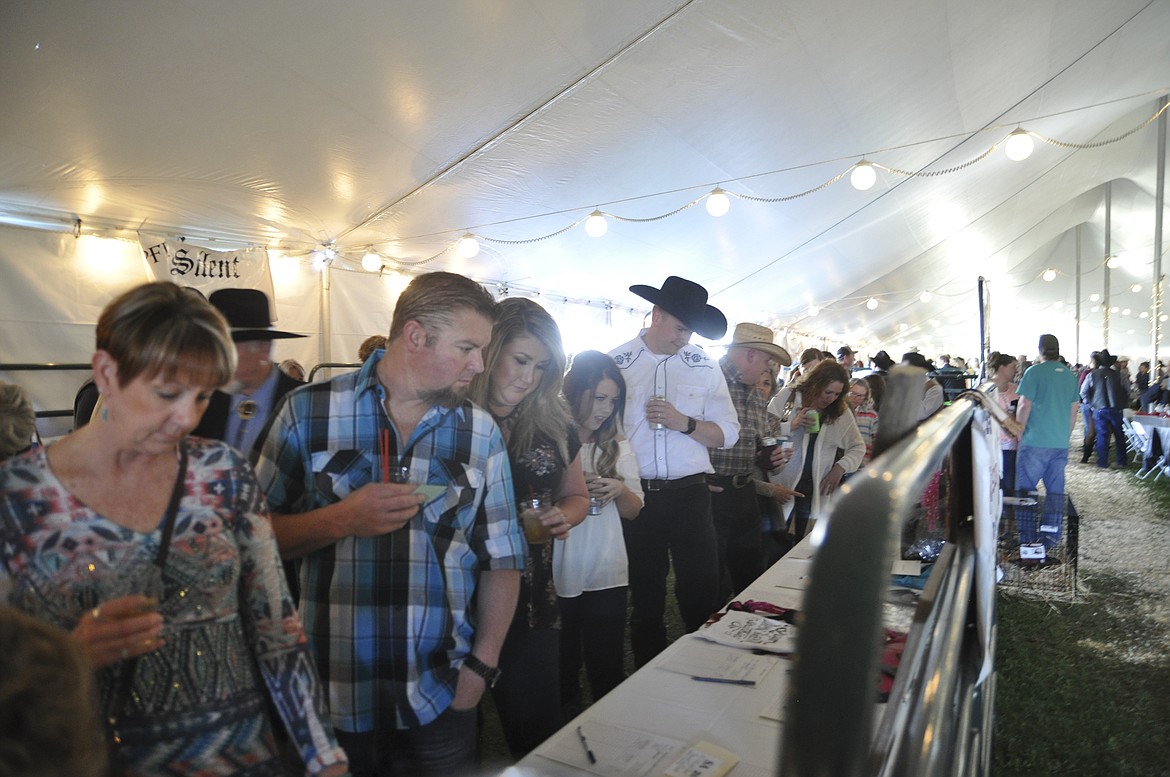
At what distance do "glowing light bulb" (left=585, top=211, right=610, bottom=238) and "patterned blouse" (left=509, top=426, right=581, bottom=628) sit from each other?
18.6 feet

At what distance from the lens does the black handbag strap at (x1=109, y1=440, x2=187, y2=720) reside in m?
0.96

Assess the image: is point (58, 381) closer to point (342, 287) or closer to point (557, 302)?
point (342, 287)

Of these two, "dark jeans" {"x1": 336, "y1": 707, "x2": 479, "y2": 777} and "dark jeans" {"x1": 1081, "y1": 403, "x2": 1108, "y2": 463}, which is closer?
"dark jeans" {"x1": 336, "y1": 707, "x2": 479, "y2": 777}

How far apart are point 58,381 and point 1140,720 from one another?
6811mm

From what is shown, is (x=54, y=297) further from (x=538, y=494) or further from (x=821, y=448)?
(x=821, y=448)

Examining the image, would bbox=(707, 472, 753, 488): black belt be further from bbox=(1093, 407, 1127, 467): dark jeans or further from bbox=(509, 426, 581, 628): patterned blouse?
bbox=(1093, 407, 1127, 467): dark jeans

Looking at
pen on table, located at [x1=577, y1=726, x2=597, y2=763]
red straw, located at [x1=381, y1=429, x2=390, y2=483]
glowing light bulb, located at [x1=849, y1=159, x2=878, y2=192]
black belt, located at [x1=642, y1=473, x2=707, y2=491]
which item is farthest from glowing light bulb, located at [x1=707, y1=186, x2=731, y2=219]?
pen on table, located at [x1=577, y1=726, x2=597, y2=763]

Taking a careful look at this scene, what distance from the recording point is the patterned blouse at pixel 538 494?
5.97ft

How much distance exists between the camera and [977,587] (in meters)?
1.52

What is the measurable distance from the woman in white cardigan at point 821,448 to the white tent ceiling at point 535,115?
2.84 metres

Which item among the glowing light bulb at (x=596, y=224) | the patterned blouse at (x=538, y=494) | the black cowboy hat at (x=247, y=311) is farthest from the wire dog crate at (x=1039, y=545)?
the glowing light bulb at (x=596, y=224)

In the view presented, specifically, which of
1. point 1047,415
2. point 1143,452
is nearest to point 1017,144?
point 1047,415

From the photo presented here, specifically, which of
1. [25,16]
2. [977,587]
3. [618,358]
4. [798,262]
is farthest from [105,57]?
[798,262]

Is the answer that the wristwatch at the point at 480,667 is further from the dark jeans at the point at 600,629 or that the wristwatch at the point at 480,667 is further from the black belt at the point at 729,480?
the black belt at the point at 729,480
